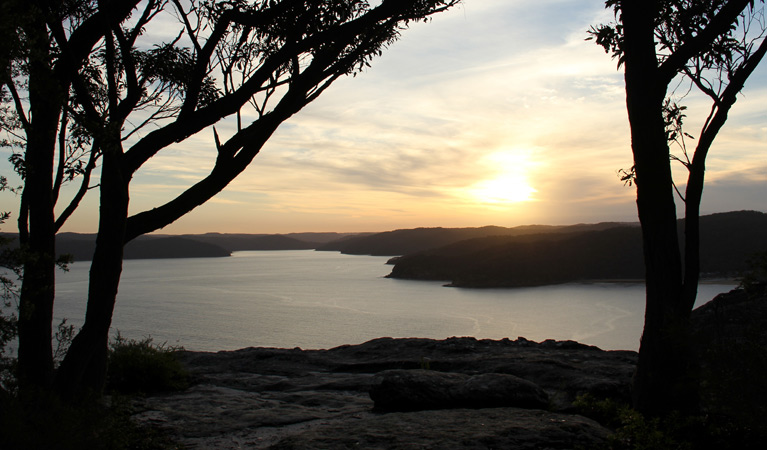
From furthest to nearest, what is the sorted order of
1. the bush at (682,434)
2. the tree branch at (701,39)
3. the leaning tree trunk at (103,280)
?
the tree branch at (701,39) → the leaning tree trunk at (103,280) → the bush at (682,434)

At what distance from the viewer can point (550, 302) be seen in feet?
223

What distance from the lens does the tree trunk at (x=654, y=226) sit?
545cm

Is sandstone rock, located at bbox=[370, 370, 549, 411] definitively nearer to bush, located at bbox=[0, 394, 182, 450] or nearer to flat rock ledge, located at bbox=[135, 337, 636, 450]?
flat rock ledge, located at bbox=[135, 337, 636, 450]

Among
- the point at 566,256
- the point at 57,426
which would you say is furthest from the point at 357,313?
the point at 57,426

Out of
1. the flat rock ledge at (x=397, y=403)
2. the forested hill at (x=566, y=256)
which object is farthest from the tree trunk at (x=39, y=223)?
the forested hill at (x=566, y=256)

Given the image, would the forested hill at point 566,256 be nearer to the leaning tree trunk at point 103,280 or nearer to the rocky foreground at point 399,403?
the rocky foreground at point 399,403

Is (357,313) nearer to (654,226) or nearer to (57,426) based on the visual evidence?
(654,226)

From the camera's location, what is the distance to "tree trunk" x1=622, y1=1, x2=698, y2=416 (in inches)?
214

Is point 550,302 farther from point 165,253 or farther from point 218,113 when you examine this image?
point 165,253

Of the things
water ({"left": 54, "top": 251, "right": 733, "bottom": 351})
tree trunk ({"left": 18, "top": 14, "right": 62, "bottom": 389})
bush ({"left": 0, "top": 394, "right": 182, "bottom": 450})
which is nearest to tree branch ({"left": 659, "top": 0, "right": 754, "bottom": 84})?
bush ({"left": 0, "top": 394, "right": 182, "bottom": 450})

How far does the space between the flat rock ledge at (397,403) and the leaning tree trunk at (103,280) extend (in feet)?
3.20

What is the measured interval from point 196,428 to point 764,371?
518 centimetres

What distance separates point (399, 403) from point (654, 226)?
132 inches

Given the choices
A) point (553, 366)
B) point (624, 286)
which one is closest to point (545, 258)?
point (624, 286)
